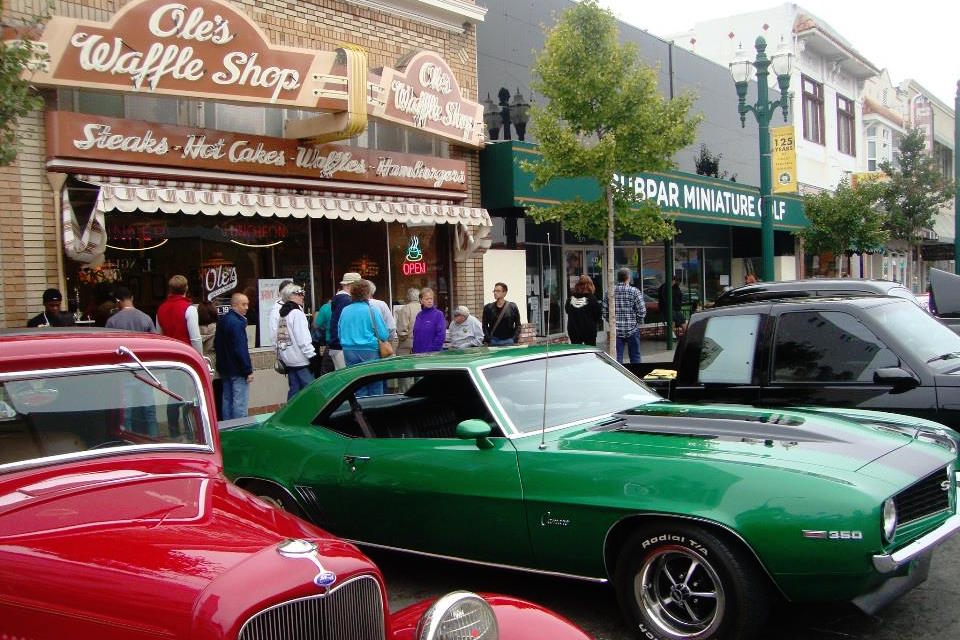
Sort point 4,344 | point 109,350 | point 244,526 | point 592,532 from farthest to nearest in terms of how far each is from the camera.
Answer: point 592,532
point 109,350
point 4,344
point 244,526

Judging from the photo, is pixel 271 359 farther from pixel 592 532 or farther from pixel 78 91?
pixel 592 532

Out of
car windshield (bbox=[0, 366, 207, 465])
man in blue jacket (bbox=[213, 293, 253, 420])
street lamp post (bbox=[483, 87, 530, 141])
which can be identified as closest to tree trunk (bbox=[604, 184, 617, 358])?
street lamp post (bbox=[483, 87, 530, 141])

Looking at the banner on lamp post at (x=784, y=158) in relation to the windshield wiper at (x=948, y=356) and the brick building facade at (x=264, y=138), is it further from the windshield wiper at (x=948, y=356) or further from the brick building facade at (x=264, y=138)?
the windshield wiper at (x=948, y=356)

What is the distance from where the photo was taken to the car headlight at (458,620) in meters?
2.55

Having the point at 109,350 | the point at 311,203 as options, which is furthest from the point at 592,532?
the point at 311,203

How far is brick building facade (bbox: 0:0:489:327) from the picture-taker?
8.97 m

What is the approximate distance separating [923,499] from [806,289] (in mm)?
3841

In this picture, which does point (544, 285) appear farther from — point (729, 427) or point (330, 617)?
point (330, 617)

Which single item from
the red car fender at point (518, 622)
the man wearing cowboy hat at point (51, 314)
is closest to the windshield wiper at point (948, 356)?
the red car fender at point (518, 622)

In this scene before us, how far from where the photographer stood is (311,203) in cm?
1062

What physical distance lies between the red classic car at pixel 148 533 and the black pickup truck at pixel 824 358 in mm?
3516

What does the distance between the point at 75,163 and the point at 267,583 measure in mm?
8088

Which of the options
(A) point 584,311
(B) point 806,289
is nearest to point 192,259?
(A) point 584,311

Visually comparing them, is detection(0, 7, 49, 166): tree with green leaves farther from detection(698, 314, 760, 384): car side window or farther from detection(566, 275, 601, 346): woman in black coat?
detection(566, 275, 601, 346): woman in black coat
